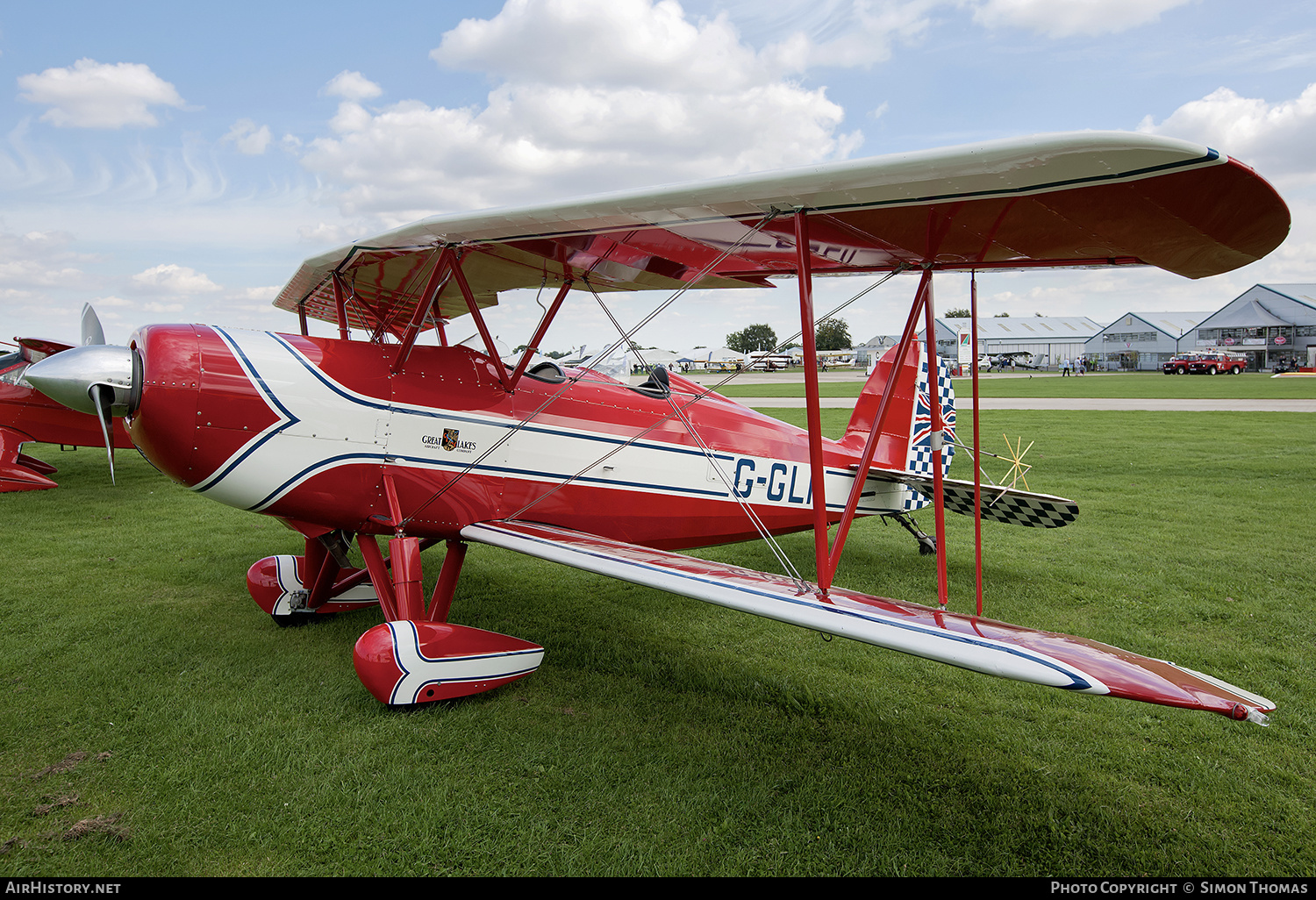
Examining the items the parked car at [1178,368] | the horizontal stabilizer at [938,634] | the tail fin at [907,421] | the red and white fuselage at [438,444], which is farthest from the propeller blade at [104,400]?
the parked car at [1178,368]

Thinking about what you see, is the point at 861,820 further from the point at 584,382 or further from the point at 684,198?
the point at 584,382

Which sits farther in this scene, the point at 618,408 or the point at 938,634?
the point at 618,408

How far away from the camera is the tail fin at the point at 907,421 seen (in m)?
6.32

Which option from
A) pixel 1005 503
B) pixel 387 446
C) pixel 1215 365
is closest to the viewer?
pixel 387 446

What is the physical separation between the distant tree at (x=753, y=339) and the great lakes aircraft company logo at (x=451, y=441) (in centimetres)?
7824

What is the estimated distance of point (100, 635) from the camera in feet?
15.2

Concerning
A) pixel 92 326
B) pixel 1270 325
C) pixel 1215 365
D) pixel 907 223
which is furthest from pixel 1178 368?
pixel 92 326

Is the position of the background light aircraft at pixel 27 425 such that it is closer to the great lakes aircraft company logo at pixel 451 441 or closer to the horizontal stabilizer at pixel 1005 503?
the great lakes aircraft company logo at pixel 451 441

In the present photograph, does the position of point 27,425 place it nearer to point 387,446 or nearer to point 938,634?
point 387,446

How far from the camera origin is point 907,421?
6.46 metres

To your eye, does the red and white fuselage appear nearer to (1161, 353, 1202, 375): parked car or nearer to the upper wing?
the upper wing

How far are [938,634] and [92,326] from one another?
585cm
